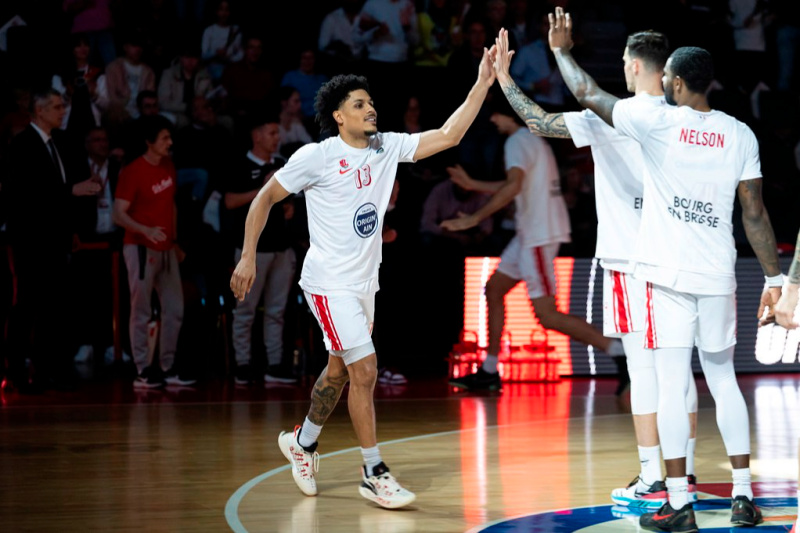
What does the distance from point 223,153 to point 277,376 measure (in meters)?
2.42

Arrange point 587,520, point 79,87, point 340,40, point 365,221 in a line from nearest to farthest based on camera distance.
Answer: point 587,520, point 365,221, point 79,87, point 340,40

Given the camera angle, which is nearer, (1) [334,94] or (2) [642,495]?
(2) [642,495]

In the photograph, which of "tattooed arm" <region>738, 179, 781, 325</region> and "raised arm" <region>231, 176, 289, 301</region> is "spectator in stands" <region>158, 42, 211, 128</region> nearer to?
"raised arm" <region>231, 176, 289, 301</region>

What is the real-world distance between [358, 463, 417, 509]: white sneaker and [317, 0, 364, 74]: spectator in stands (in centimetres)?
790

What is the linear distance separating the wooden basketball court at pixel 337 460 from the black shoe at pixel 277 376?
308mm

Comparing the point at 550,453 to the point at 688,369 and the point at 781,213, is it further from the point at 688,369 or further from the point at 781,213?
the point at 781,213

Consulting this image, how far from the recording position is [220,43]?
41.9 ft

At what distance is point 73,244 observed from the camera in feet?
35.9

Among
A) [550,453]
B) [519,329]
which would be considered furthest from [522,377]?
[550,453]

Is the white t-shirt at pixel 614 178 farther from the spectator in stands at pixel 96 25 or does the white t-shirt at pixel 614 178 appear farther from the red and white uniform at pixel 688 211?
the spectator in stands at pixel 96 25

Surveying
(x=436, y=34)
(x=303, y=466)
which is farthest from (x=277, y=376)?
(x=436, y=34)

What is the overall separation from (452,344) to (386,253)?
112 cm

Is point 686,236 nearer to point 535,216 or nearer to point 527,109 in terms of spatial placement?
point 527,109

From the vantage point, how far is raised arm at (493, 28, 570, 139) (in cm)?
562
